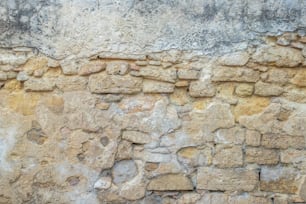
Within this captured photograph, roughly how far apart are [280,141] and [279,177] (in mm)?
254

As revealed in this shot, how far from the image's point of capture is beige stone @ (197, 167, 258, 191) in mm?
3578

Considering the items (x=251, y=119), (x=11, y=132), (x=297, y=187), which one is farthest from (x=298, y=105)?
(x=11, y=132)

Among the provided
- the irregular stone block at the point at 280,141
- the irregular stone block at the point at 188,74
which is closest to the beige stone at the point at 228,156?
the irregular stone block at the point at 280,141

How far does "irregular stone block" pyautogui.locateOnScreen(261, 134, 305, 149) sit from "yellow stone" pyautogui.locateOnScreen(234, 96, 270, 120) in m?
0.19

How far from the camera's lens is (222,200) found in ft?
11.8

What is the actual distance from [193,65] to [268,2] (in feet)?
2.18

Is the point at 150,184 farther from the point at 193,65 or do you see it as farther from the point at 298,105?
the point at 298,105

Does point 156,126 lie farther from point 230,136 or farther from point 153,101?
point 230,136

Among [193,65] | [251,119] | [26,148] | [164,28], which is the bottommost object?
[26,148]

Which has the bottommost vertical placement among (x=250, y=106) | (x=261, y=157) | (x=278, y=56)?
(x=261, y=157)

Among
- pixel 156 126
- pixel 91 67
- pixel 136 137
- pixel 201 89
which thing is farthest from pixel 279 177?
pixel 91 67

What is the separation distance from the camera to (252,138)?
11.7 ft

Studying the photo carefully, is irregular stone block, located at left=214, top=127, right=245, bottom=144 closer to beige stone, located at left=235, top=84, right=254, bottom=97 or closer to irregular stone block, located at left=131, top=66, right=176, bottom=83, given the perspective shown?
beige stone, located at left=235, top=84, right=254, bottom=97

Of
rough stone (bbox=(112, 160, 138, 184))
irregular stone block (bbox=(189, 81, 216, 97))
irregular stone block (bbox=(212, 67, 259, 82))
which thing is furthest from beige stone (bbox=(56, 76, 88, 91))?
irregular stone block (bbox=(212, 67, 259, 82))
